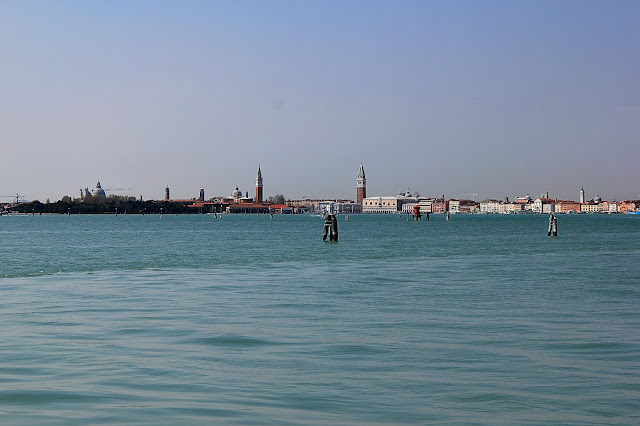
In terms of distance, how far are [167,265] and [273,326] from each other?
15.7 m

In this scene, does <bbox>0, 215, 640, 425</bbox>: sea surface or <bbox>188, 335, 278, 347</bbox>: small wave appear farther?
<bbox>188, 335, 278, 347</bbox>: small wave

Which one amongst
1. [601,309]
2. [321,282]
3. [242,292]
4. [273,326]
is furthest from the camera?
[321,282]

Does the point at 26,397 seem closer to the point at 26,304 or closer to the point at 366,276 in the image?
the point at 26,304

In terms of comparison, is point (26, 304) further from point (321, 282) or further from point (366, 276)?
point (366, 276)

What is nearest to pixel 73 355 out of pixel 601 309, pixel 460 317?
pixel 460 317

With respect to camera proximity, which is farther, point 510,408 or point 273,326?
point 273,326

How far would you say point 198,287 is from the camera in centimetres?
1902

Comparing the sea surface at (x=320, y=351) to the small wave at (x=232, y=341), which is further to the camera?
the small wave at (x=232, y=341)

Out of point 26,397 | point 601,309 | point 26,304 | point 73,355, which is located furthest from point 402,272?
point 26,397

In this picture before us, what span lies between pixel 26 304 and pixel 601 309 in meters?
10.6

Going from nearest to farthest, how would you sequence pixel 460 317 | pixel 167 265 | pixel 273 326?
1. pixel 273 326
2. pixel 460 317
3. pixel 167 265

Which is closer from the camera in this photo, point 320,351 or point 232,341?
point 320,351

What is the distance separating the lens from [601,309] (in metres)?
14.5

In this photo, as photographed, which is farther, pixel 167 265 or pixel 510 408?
pixel 167 265
